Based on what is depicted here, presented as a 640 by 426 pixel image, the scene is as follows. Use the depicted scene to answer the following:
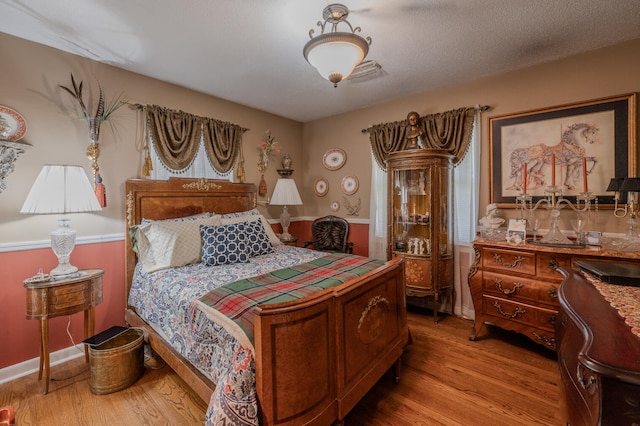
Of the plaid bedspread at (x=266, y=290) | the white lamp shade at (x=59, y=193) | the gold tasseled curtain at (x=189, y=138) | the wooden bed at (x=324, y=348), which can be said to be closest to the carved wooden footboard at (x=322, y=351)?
the wooden bed at (x=324, y=348)

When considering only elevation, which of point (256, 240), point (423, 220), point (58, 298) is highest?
point (423, 220)

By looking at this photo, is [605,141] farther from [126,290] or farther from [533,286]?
[126,290]

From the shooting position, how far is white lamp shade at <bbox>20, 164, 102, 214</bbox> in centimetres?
199

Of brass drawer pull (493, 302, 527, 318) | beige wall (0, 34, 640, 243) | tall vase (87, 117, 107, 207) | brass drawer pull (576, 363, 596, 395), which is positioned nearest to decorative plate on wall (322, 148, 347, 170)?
beige wall (0, 34, 640, 243)

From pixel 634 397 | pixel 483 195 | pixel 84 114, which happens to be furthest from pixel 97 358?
pixel 483 195

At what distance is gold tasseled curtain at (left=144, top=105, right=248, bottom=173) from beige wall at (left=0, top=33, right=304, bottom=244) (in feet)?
0.46

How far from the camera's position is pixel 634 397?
0.70 metres

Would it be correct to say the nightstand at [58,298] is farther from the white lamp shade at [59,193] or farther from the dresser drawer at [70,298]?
the white lamp shade at [59,193]

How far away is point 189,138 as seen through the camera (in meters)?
3.21

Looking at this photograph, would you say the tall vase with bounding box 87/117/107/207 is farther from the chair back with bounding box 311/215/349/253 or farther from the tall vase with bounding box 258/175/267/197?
the chair back with bounding box 311/215/349/253

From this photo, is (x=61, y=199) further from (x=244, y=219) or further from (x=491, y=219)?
→ (x=491, y=219)

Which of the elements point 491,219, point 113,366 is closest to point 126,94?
point 113,366

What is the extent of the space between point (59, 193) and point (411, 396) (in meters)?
2.90

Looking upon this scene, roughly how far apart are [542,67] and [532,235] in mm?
1630
